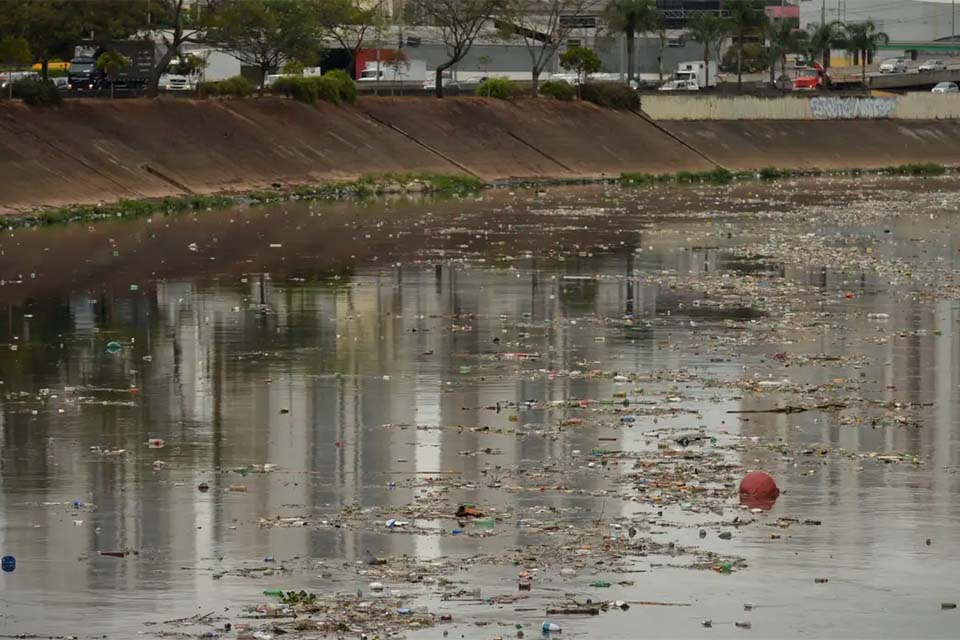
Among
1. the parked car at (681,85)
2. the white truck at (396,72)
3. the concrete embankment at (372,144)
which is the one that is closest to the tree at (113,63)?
the concrete embankment at (372,144)

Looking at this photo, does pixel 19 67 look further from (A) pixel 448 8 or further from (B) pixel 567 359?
(B) pixel 567 359

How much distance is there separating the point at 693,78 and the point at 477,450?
4411 inches

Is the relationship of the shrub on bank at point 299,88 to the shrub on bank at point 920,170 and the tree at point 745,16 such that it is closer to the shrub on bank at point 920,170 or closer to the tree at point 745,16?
the shrub on bank at point 920,170

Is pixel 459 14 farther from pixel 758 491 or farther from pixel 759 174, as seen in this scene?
pixel 758 491

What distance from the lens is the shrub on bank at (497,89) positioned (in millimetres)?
93100

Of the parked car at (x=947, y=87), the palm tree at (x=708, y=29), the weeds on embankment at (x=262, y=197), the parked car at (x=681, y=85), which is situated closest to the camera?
the weeds on embankment at (x=262, y=197)

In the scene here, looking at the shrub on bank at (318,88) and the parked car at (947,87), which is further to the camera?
the parked car at (947,87)

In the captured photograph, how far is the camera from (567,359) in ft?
85.7

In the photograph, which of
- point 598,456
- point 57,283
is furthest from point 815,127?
point 598,456

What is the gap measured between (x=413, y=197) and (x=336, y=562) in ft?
182

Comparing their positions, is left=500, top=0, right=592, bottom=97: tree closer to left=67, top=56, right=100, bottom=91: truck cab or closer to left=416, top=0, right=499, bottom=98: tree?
left=416, top=0, right=499, bottom=98: tree

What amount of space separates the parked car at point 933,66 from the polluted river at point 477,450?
10933cm

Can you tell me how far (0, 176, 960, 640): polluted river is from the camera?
13828mm

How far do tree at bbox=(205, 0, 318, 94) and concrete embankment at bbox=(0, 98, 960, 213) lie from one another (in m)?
4.21
